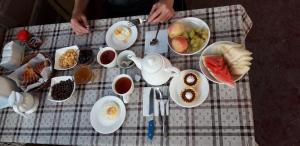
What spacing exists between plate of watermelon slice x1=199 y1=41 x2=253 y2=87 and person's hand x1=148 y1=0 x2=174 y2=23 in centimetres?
24

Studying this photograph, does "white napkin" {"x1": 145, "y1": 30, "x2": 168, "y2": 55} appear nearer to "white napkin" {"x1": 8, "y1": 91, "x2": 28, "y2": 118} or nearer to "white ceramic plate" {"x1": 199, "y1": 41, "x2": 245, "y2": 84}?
"white ceramic plate" {"x1": 199, "y1": 41, "x2": 245, "y2": 84}

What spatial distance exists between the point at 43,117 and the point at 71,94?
17cm

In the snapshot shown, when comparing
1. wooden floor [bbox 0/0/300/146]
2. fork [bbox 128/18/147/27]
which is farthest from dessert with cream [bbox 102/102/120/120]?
wooden floor [bbox 0/0/300/146]

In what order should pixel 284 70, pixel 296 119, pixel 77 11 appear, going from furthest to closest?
1. pixel 284 70
2. pixel 296 119
3. pixel 77 11

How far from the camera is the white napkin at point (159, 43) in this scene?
1.18 metres

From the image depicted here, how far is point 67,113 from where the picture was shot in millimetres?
1192

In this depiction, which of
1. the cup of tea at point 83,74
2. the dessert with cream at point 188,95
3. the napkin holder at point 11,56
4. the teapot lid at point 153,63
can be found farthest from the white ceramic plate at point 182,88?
the napkin holder at point 11,56

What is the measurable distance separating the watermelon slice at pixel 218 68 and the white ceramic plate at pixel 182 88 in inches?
2.4

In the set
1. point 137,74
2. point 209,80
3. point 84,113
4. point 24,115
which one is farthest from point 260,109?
point 24,115

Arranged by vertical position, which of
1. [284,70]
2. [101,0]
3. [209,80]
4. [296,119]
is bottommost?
[296,119]

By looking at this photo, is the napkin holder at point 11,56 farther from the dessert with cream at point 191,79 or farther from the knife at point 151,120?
the dessert with cream at point 191,79

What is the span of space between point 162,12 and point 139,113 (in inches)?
16.8

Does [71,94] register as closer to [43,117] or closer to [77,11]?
[43,117]

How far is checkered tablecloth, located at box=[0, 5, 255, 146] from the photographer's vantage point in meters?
1.00
